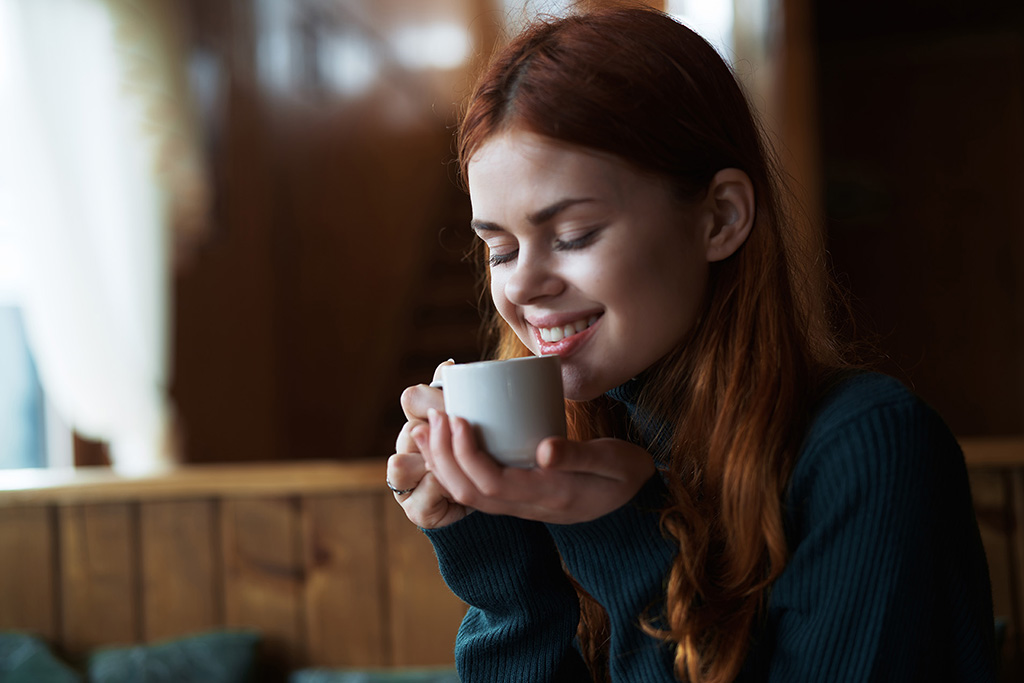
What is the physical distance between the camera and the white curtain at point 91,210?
2.66 meters

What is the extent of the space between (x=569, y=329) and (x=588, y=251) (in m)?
0.08

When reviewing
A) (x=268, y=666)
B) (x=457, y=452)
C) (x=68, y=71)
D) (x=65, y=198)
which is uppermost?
(x=68, y=71)

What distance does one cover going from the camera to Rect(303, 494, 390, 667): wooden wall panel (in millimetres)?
1807

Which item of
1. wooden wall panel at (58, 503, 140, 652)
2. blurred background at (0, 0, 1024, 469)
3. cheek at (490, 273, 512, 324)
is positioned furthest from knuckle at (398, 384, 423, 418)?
blurred background at (0, 0, 1024, 469)

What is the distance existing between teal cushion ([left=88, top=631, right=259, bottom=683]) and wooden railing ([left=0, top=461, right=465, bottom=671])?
7 centimetres

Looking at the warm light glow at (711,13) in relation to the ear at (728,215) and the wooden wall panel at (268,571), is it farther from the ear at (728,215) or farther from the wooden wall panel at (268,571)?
the ear at (728,215)

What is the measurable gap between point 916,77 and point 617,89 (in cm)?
439

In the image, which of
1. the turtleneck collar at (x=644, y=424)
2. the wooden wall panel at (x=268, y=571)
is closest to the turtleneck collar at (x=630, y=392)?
the turtleneck collar at (x=644, y=424)

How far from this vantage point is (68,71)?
281cm

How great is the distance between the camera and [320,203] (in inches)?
181

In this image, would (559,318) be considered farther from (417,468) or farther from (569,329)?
(417,468)

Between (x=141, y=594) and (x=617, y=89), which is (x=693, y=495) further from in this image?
(x=141, y=594)

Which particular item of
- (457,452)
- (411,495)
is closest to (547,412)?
(457,452)

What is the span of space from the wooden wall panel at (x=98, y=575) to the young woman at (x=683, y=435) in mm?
1329
